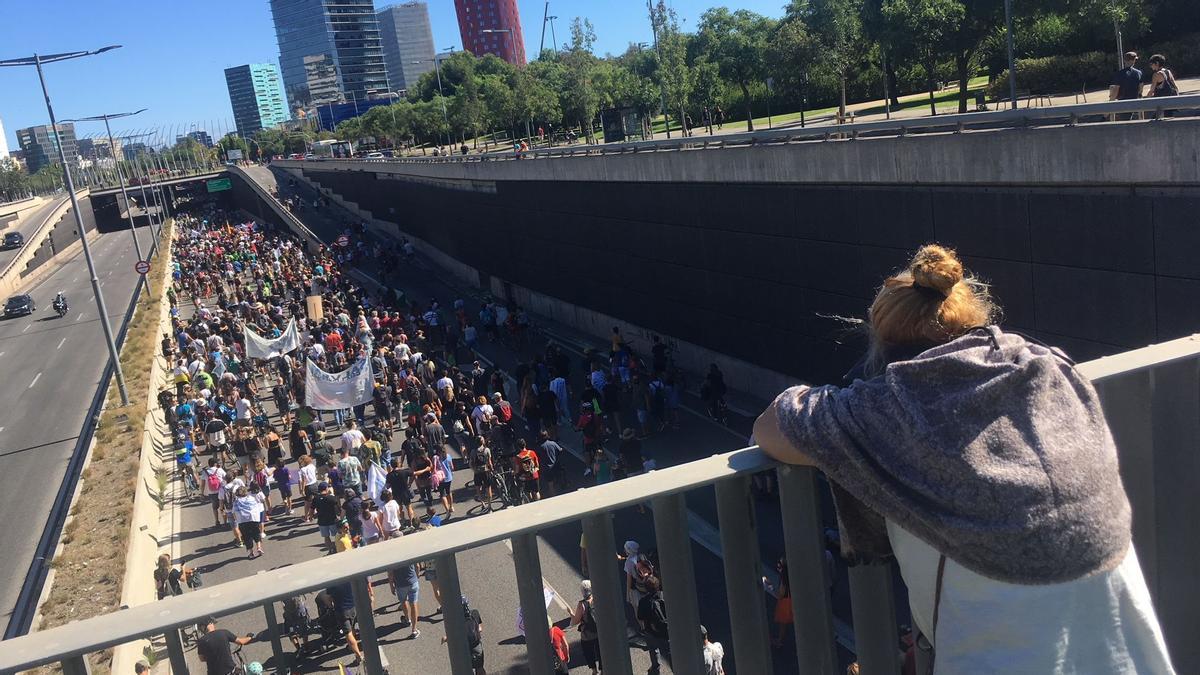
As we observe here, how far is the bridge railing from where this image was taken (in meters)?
1.84

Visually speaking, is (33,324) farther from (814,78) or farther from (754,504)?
(754,504)

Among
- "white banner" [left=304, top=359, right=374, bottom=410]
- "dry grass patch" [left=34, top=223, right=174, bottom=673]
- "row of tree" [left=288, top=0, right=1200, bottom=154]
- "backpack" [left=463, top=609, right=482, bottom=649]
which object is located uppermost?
"row of tree" [left=288, top=0, right=1200, bottom=154]

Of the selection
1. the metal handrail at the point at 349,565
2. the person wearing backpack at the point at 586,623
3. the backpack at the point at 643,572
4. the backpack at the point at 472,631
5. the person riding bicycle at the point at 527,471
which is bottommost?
the person riding bicycle at the point at 527,471

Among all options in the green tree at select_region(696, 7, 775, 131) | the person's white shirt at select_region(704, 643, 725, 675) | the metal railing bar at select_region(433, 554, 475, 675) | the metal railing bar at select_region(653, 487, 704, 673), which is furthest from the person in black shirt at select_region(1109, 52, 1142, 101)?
the green tree at select_region(696, 7, 775, 131)

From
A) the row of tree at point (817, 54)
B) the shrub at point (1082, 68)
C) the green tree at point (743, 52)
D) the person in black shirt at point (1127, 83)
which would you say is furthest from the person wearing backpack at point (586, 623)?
the green tree at point (743, 52)

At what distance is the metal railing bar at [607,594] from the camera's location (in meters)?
2.12

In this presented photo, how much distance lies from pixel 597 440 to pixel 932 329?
1539 centimetres

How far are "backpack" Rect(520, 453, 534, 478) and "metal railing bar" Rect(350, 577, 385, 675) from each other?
12.3 meters

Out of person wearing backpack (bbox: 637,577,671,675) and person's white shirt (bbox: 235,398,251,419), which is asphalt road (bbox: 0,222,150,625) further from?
person wearing backpack (bbox: 637,577,671,675)

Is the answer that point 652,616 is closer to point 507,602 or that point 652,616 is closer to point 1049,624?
point 507,602

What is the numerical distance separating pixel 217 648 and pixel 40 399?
31669mm

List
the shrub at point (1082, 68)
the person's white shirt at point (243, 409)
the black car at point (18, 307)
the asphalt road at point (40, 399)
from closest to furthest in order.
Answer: the asphalt road at point (40, 399) → the person's white shirt at point (243, 409) → the shrub at point (1082, 68) → the black car at point (18, 307)

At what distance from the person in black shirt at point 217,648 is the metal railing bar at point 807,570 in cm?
123

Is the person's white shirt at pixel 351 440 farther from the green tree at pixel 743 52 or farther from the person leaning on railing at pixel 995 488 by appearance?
the green tree at pixel 743 52
